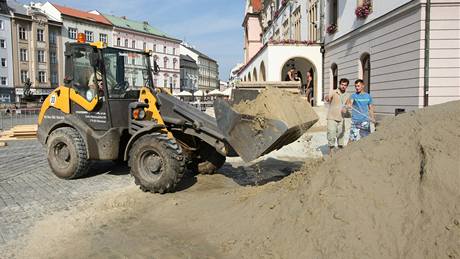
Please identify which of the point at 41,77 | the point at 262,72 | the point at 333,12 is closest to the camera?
the point at 333,12

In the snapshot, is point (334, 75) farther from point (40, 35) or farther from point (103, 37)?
point (103, 37)

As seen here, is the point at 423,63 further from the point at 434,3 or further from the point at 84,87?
the point at 84,87

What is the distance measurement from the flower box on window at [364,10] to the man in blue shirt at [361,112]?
10208mm

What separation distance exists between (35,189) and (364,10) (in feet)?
48.2

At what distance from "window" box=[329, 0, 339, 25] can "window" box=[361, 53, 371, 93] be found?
408cm

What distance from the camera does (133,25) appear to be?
88812 millimetres

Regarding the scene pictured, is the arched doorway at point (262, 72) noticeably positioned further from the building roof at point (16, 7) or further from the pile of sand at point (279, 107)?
the building roof at point (16, 7)

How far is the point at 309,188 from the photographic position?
4.71m

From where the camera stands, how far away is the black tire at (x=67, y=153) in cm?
809

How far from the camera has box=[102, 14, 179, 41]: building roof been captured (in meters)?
82.6

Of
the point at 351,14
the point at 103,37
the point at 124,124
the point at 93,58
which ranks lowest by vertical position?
the point at 124,124

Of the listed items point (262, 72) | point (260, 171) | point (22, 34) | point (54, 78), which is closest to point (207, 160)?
point (260, 171)

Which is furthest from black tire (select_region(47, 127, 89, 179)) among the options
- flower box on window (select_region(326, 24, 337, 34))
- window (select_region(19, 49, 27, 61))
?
window (select_region(19, 49, 27, 61))

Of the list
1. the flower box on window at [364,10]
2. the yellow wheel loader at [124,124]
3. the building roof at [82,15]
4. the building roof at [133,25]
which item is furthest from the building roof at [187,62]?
the yellow wheel loader at [124,124]
